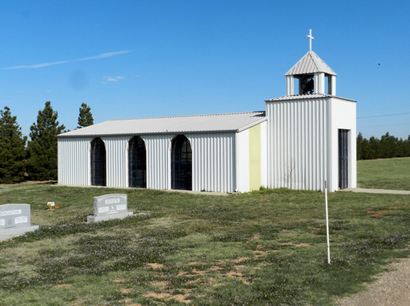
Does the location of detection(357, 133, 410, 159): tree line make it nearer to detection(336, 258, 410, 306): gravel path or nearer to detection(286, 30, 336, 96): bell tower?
detection(286, 30, 336, 96): bell tower

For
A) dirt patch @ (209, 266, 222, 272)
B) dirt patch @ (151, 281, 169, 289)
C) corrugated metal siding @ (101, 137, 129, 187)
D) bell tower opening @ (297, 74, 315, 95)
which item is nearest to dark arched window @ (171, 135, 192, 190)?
corrugated metal siding @ (101, 137, 129, 187)

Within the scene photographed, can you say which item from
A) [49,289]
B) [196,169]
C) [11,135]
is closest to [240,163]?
[196,169]

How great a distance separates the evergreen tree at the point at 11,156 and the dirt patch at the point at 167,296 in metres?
31.4

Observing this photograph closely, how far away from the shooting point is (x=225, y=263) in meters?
9.85

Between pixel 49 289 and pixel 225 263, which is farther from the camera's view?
pixel 225 263

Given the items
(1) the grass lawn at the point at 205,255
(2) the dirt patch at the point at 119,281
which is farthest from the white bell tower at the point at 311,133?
(2) the dirt patch at the point at 119,281

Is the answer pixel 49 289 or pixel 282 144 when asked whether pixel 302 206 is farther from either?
pixel 49 289

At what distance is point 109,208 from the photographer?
651 inches

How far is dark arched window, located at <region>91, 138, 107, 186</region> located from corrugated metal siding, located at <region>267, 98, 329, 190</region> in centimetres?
1034

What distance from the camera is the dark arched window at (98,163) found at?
1214 inches

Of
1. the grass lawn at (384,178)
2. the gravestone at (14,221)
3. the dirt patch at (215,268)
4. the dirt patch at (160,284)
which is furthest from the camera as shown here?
the grass lawn at (384,178)

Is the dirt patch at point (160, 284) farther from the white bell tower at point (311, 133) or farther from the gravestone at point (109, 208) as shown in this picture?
the white bell tower at point (311, 133)

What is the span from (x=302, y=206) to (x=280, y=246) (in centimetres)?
823

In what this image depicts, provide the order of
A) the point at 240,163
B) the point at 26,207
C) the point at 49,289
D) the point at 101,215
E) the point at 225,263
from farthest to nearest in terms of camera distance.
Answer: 1. the point at 240,163
2. the point at 101,215
3. the point at 26,207
4. the point at 225,263
5. the point at 49,289
